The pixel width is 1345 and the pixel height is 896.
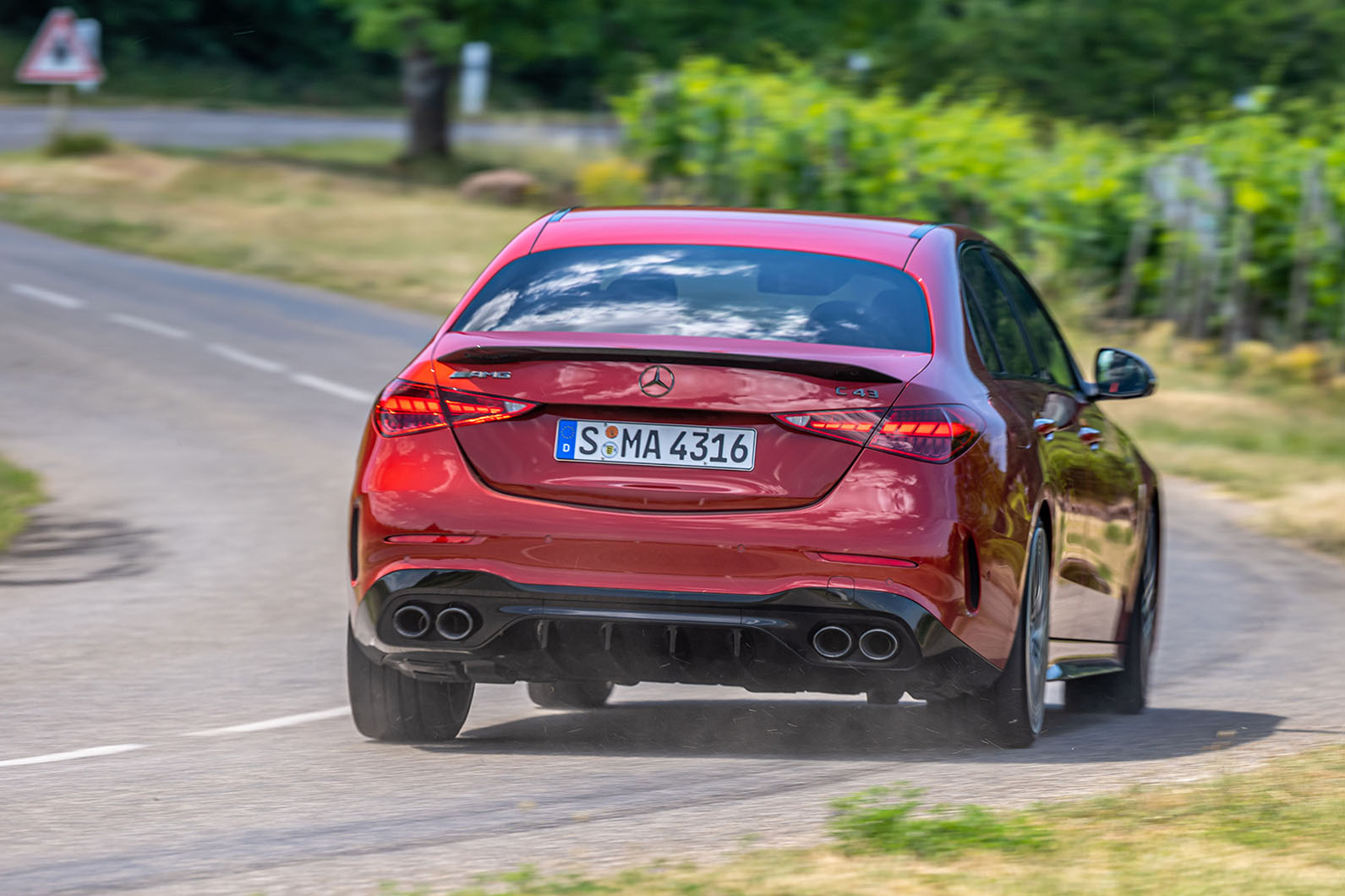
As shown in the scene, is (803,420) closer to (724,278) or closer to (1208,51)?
(724,278)

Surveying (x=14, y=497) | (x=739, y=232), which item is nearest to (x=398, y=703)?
(x=739, y=232)

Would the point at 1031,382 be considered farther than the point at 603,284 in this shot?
Yes

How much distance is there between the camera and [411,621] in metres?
6.20

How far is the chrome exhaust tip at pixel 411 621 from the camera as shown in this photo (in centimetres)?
618

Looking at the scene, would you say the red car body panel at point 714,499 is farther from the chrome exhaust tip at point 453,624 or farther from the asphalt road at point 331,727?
the asphalt road at point 331,727

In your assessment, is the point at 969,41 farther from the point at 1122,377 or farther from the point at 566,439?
the point at 566,439

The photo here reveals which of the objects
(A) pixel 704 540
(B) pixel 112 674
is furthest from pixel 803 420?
(B) pixel 112 674

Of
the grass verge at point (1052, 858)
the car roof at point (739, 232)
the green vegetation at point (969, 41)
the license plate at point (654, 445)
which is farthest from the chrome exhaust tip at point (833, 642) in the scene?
the green vegetation at point (969, 41)

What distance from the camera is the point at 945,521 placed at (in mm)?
5988

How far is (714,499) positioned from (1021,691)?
1.12 m

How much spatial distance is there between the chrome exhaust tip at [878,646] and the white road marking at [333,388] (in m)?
11.7

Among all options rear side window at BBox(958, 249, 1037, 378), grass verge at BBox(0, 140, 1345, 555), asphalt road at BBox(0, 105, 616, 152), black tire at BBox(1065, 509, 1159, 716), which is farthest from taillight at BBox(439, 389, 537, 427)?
asphalt road at BBox(0, 105, 616, 152)

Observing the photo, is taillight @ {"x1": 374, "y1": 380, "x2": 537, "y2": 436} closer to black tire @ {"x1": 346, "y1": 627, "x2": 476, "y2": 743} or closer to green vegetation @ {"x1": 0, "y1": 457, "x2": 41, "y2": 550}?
black tire @ {"x1": 346, "y1": 627, "x2": 476, "y2": 743}

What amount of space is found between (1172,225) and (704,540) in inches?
629
